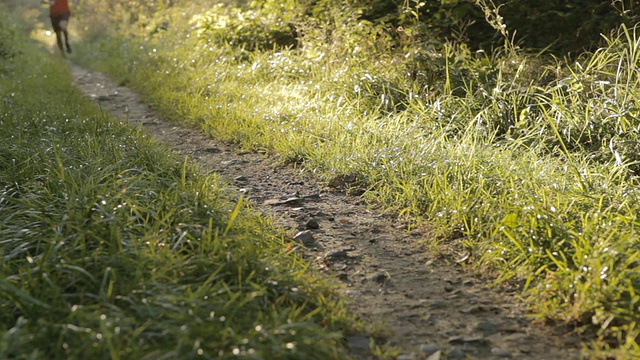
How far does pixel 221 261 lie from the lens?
2824mm

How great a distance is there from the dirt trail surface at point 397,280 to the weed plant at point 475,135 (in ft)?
0.46

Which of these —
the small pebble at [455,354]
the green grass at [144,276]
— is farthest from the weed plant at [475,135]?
the green grass at [144,276]

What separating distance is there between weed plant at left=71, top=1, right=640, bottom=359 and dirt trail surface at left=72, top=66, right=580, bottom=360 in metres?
0.14

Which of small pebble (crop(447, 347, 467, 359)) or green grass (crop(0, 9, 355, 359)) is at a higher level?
green grass (crop(0, 9, 355, 359))

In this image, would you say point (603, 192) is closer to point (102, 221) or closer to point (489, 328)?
point (489, 328)

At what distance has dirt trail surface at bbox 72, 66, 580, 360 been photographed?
101 inches

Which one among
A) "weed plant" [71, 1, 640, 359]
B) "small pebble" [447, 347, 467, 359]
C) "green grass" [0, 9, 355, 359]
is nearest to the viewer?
"green grass" [0, 9, 355, 359]

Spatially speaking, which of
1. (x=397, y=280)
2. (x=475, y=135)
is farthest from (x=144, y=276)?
(x=475, y=135)

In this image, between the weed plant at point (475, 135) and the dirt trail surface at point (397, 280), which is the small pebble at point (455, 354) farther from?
the weed plant at point (475, 135)

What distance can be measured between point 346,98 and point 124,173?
271 cm

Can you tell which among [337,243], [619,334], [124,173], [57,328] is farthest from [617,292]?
[124,173]

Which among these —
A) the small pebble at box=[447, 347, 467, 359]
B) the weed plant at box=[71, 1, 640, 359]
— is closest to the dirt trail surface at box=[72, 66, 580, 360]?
the small pebble at box=[447, 347, 467, 359]

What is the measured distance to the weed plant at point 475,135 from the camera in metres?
2.88

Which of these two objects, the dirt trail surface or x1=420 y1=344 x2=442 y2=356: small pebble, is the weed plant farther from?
x1=420 y1=344 x2=442 y2=356: small pebble
